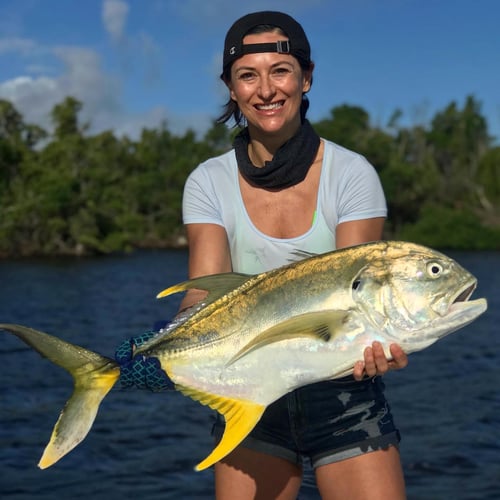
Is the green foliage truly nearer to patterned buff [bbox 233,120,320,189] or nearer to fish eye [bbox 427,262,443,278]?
patterned buff [bbox 233,120,320,189]

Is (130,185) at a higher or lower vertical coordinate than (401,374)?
higher

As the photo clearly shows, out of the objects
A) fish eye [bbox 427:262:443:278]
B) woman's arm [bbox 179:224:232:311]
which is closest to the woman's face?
woman's arm [bbox 179:224:232:311]

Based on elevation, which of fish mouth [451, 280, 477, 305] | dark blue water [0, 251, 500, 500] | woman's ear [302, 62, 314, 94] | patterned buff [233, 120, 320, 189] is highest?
woman's ear [302, 62, 314, 94]

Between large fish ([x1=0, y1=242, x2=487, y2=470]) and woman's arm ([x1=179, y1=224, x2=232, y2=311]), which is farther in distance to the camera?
woman's arm ([x1=179, y1=224, x2=232, y2=311])

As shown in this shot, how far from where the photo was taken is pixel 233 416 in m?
3.37

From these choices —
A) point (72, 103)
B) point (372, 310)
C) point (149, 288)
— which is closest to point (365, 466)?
point (372, 310)

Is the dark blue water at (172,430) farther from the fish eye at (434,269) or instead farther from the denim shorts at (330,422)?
the fish eye at (434,269)

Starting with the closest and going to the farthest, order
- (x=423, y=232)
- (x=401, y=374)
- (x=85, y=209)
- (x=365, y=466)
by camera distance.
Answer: (x=365, y=466) → (x=401, y=374) → (x=85, y=209) → (x=423, y=232)

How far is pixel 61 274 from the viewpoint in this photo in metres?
40.3

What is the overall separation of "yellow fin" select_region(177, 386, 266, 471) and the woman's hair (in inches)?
59.6

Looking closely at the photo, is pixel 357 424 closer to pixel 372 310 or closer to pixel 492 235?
pixel 372 310

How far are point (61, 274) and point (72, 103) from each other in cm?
2880

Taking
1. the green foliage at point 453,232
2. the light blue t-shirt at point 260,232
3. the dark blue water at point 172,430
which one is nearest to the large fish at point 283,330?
the light blue t-shirt at point 260,232

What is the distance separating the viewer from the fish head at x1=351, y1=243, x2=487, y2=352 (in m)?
3.17
